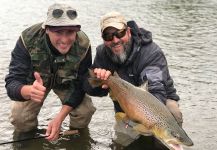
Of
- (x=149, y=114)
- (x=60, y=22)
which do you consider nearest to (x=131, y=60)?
(x=60, y=22)

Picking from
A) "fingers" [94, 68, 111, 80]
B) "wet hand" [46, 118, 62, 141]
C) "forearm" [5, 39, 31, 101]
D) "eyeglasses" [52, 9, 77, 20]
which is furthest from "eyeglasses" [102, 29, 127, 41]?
"wet hand" [46, 118, 62, 141]

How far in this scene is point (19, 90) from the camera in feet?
15.4

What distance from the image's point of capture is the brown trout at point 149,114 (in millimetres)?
3764

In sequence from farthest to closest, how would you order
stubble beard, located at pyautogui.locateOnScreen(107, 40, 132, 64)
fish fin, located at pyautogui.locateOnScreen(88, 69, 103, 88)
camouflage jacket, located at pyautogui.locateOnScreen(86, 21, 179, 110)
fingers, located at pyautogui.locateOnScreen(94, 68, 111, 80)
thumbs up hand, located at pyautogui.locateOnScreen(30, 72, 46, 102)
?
stubble beard, located at pyautogui.locateOnScreen(107, 40, 132, 64), camouflage jacket, located at pyautogui.locateOnScreen(86, 21, 179, 110), fish fin, located at pyautogui.locateOnScreen(88, 69, 103, 88), fingers, located at pyautogui.locateOnScreen(94, 68, 111, 80), thumbs up hand, located at pyautogui.locateOnScreen(30, 72, 46, 102)

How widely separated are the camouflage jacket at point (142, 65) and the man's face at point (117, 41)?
3.9 inches

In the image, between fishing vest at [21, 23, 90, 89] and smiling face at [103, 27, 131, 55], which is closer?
smiling face at [103, 27, 131, 55]

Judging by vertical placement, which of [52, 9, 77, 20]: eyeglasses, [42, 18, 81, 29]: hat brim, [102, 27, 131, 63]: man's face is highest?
[52, 9, 77, 20]: eyeglasses

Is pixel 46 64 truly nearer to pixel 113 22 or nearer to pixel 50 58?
pixel 50 58

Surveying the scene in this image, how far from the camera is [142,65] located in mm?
4848

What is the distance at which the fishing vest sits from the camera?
494 centimetres

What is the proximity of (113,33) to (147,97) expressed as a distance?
1099 mm

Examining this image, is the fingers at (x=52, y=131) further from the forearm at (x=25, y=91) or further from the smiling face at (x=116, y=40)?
the smiling face at (x=116, y=40)

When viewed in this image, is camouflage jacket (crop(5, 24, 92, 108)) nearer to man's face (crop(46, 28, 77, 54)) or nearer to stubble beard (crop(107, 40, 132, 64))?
man's face (crop(46, 28, 77, 54))

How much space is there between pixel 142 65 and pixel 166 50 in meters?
5.91
